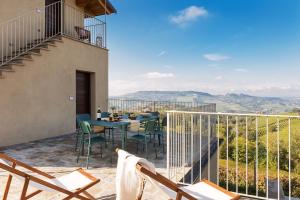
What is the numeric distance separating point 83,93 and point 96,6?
4.54 m

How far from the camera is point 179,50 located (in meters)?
40.3

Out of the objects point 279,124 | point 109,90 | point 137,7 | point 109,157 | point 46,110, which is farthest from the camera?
point 137,7

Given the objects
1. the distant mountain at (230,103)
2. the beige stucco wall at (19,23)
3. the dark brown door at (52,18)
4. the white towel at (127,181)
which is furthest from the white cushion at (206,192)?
the dark brown door at (52,18)

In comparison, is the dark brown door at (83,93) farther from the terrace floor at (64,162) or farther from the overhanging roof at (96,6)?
the overhanging roof at (96,6)

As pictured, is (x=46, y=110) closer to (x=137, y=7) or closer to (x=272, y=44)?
(x=137, y=7)

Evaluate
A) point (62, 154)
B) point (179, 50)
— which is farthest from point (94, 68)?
point (179, 50)

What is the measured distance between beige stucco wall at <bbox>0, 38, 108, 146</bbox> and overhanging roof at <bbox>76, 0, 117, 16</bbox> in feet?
8.13

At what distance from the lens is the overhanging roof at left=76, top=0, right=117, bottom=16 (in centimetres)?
1044

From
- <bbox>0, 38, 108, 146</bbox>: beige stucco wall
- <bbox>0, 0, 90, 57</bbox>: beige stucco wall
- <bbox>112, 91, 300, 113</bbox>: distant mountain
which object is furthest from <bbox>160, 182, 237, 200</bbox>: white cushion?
<bbox>0, 0, 90, 57</bbox>: beige stucco wall

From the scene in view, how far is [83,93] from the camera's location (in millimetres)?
9820

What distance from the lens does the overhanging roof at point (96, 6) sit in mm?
10436

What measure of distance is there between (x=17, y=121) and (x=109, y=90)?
5.06m

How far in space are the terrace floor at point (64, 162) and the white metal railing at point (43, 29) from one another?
2576mm

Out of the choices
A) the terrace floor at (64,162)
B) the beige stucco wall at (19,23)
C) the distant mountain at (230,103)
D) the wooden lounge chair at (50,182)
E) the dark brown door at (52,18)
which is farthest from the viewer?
the dark brown door at (52,18)
